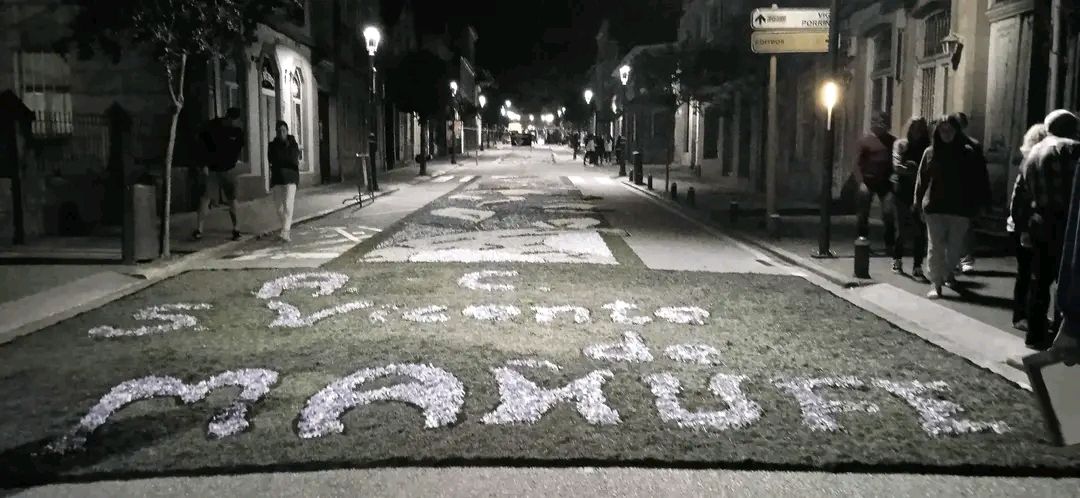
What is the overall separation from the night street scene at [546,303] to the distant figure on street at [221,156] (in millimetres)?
43

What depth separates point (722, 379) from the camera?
601 cm

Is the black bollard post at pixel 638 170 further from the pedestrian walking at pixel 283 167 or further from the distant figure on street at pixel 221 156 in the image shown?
the distant figure on street at pixel 221 156

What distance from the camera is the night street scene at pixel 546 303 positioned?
4.50 meters

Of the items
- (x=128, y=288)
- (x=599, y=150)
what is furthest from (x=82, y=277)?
(x=599, y=150)

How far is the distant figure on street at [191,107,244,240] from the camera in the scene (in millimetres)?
13430

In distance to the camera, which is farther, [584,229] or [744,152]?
[744,152]

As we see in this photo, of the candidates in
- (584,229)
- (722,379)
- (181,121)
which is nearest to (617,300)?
(722,379)

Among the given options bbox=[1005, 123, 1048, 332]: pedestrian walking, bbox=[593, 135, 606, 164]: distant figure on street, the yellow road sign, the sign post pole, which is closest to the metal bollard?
bbox=[1005, 123, 1048, 332]: pedestrian walking

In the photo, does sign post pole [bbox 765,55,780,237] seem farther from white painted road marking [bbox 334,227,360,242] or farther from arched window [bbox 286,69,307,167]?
arched window [bbox 286,69,307,167]

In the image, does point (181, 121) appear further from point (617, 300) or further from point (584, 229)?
point (617, 300)

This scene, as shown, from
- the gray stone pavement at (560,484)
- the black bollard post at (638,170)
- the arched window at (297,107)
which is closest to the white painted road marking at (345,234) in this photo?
the gray stone pavement at (560,484)

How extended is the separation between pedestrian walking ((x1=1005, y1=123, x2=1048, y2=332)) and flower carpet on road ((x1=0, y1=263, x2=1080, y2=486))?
41.4 inches

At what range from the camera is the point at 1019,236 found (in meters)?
7.30

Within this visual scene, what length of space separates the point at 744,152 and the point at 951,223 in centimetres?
2384
